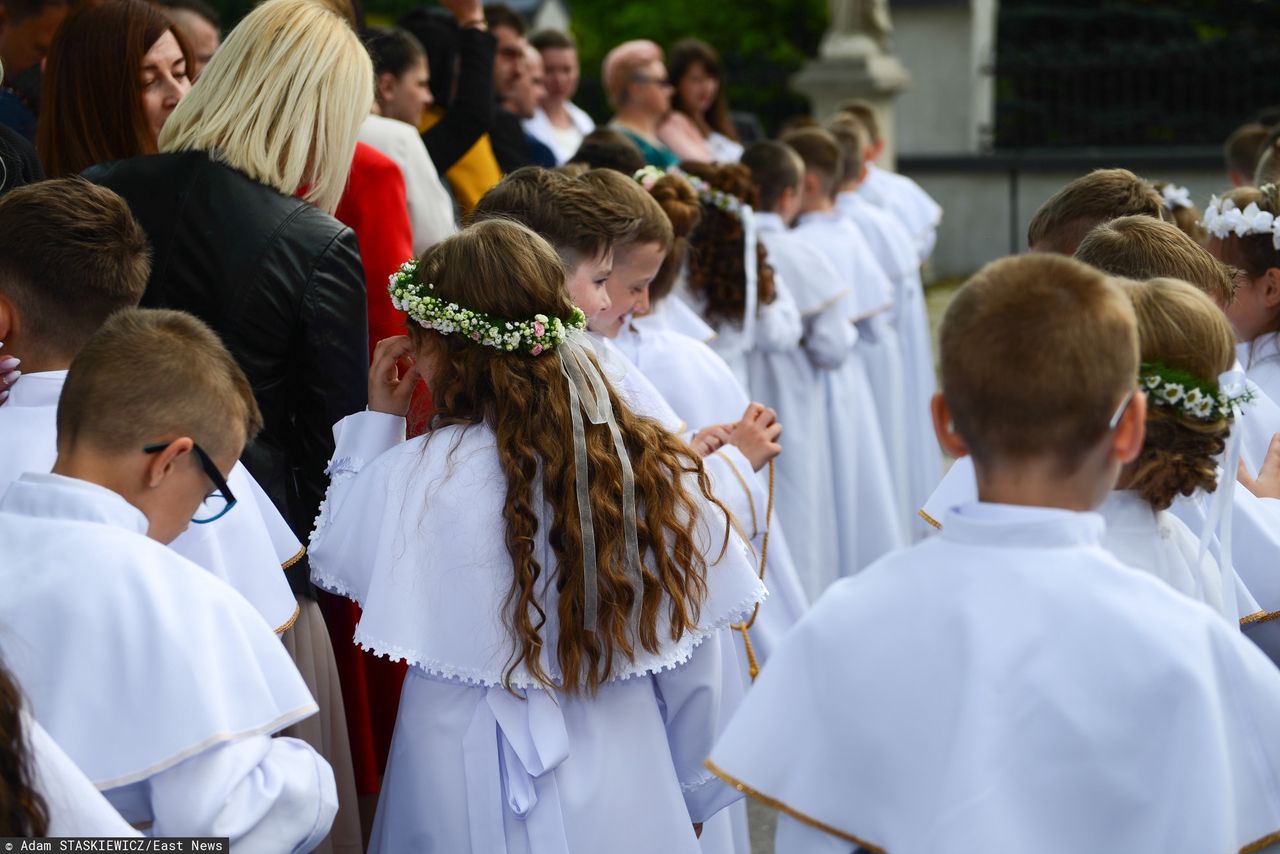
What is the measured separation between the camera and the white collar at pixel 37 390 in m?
2.88

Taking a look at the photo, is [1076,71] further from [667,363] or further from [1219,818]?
[1219,818]

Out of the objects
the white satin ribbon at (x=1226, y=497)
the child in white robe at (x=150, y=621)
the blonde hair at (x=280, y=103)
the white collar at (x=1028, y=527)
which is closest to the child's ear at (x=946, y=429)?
the white collar at (x=1028, y=527)

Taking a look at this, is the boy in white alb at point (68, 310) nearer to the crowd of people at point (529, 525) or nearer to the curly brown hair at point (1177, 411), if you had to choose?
the crowd of people at point (529, 525)

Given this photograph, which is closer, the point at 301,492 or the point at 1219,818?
the point at 1219,818

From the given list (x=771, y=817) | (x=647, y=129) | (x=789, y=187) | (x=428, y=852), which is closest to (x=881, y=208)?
(x=647, y=129)

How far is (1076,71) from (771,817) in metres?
14.0

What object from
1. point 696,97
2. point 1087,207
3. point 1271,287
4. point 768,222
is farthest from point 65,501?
point 696,97

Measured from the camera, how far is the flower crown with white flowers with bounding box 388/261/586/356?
9.78 feet

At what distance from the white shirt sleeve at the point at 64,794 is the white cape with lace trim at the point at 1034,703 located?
0.96 metres

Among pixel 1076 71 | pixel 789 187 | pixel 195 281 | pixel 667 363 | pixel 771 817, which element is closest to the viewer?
pixel 195 281

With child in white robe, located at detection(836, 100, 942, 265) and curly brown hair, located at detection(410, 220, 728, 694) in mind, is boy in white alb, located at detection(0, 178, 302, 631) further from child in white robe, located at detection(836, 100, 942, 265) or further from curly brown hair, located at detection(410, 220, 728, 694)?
child in white robe, located at detection(836, 100, 942, 265)

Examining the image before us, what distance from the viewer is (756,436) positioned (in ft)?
12.6

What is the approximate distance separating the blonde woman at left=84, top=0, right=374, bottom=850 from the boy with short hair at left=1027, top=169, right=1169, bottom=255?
177 centimetres

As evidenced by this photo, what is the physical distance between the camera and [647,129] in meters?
8.12
